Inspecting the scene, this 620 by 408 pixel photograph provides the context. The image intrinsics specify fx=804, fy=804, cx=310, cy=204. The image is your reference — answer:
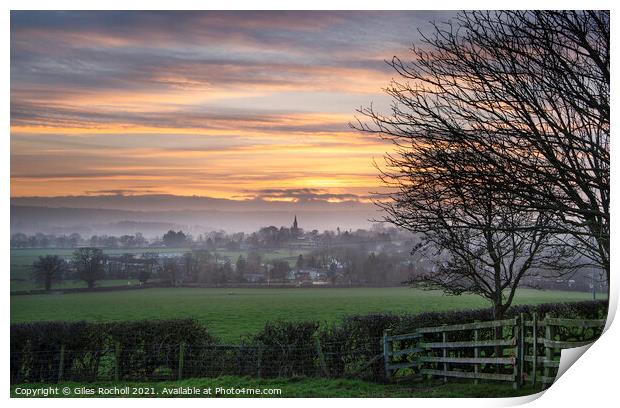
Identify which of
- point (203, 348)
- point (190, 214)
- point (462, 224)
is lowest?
point (203, 348)

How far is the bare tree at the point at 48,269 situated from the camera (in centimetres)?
1338

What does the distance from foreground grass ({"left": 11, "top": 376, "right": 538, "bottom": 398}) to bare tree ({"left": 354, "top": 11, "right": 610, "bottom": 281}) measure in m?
2.81

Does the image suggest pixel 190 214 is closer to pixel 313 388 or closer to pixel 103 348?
pixel 103 348

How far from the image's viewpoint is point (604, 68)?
35.2 ft

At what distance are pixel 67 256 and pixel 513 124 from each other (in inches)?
330

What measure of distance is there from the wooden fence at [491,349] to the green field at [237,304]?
4.04 ft

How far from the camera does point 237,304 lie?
2464 centimetres

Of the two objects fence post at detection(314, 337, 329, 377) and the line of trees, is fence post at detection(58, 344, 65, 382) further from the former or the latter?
the line of trees

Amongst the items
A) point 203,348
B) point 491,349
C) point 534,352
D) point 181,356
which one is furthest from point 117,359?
point 534,352

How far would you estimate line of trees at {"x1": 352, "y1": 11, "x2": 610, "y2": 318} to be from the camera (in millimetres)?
10375

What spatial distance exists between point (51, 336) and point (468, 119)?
25.4 ft

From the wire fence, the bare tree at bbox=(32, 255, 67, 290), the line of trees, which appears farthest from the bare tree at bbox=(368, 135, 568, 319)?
the bare tree at bbox=(32, 255, 67, 290)
